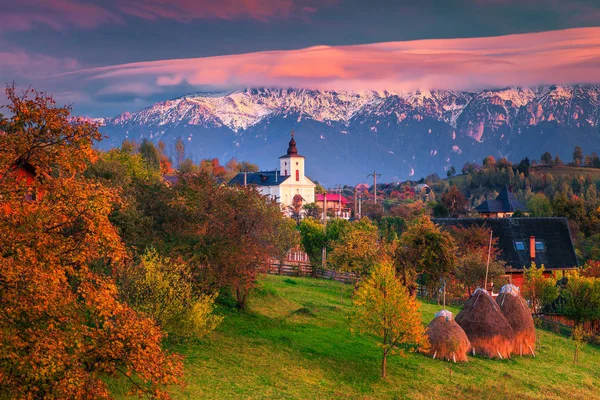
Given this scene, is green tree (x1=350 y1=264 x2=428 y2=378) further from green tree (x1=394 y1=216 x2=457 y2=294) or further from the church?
the church

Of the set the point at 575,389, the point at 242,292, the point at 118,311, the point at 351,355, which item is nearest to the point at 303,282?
the point at 242,292

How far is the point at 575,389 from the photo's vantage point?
28.8 m

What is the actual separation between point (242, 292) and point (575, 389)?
16.5 meters

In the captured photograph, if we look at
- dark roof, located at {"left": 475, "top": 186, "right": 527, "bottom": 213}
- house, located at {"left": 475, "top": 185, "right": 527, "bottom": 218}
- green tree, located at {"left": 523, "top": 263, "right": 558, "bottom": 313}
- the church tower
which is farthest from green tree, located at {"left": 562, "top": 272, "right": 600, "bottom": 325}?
the church tower

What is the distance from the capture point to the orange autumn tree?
13.7 metres

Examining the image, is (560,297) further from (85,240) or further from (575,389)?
(85,240)

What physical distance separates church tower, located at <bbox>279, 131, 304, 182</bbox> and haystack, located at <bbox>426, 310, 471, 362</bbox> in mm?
112119

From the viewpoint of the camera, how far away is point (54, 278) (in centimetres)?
1402

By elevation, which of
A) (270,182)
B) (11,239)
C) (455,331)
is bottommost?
(455,331)

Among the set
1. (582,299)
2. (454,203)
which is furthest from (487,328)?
(454,203)

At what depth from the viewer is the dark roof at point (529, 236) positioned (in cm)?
5950

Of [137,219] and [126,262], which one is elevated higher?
[137,219]

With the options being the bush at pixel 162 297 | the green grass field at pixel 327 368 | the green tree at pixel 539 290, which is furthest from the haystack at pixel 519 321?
the bush at pixel 162 297

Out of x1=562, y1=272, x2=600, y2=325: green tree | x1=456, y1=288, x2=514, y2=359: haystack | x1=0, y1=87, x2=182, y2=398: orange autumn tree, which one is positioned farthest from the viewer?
x1=562, y1=272, x2=600, y2=325: green tree
